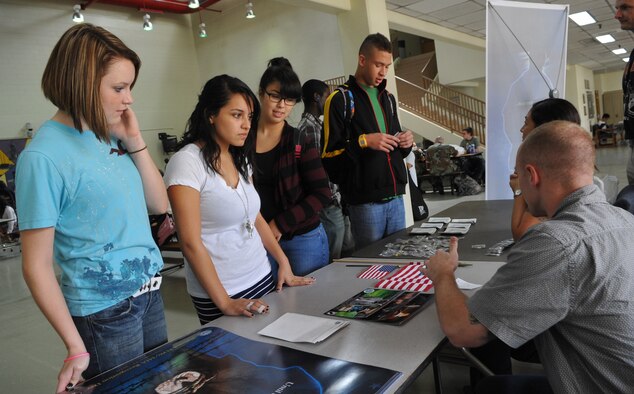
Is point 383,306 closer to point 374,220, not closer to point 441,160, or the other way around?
point 374,220

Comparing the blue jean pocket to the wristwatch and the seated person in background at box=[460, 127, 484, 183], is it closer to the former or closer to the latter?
the wristwatch

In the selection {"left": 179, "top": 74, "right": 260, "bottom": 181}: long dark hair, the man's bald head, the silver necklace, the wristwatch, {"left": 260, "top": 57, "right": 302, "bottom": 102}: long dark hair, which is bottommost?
the silver necklace

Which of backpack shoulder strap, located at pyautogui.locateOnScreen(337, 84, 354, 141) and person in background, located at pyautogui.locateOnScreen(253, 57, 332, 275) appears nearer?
person in background, located at pyautogui.locateOnScreen(253, 57, 332, 275)

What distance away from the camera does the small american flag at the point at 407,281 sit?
1474 millimetres

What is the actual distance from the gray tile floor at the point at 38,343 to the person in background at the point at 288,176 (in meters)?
0.86

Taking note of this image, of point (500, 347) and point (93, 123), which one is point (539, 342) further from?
point (93, 123)

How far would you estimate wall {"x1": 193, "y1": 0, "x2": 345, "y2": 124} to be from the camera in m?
10.0

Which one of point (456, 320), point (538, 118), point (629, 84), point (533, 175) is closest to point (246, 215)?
point (456, 320)

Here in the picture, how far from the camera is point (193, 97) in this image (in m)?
12.5

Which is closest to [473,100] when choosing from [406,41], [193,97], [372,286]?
[406,41]

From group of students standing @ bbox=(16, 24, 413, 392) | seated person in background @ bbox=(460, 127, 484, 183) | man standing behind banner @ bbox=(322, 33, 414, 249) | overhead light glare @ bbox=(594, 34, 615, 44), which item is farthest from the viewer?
overhead light glare @ bbox=(594, 34, 615, 44)

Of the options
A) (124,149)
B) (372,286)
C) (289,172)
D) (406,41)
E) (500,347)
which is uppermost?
(406,41)

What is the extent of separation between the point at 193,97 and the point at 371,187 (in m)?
11.1

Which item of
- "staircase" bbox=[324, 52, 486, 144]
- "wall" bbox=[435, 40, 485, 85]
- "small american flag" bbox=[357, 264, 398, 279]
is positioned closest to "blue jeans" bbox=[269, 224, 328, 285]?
"small american flag" bbox=[357, 264, 398, 279]
